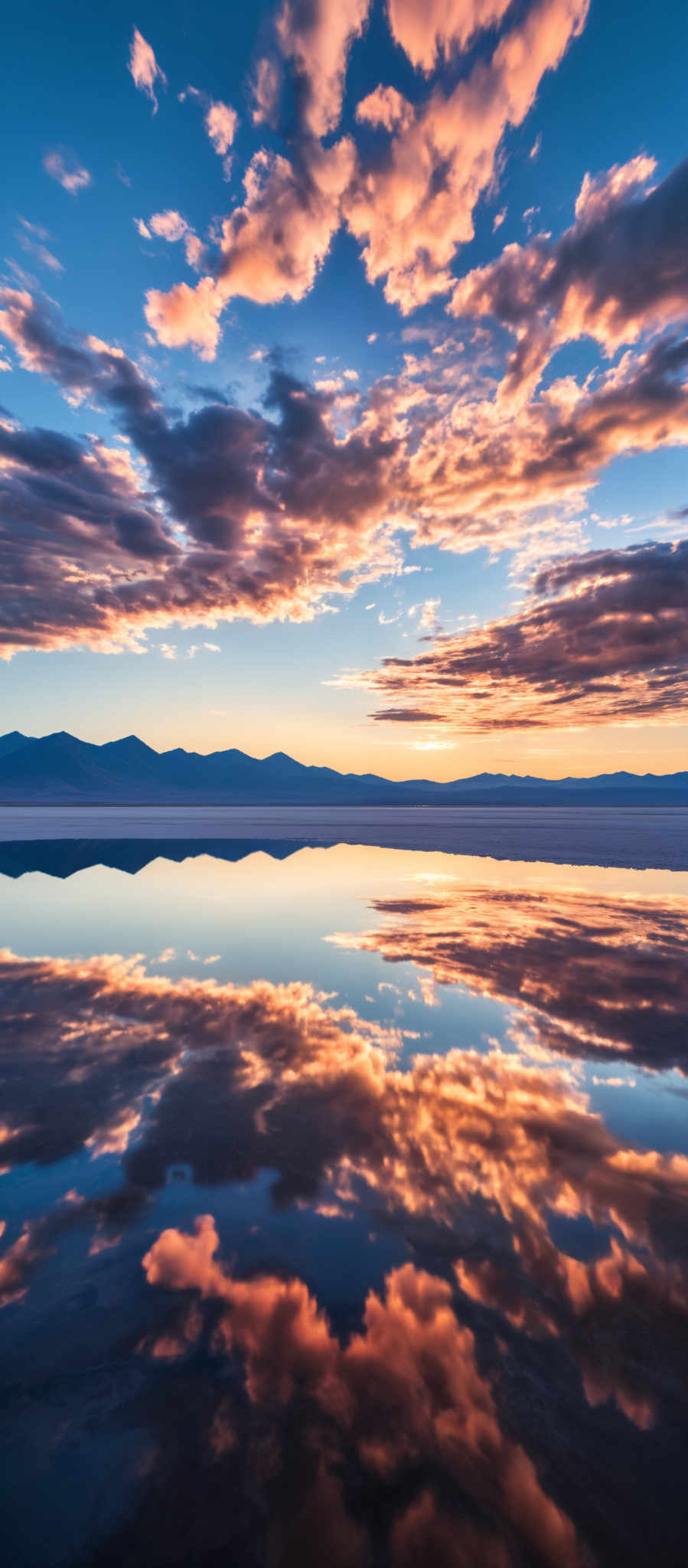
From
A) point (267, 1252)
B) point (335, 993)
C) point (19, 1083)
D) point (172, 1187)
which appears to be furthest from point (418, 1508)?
point (335, 993)

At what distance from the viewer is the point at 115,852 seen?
1182 inches

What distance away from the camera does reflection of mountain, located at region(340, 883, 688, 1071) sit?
777 centimetres

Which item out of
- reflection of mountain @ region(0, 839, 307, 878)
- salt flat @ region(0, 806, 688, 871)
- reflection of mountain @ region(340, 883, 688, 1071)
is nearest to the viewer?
reflection of mountain @ region(340, 883, 688, 1071)

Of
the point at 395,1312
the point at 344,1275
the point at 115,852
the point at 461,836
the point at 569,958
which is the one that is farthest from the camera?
the point at 461,836

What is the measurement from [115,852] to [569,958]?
25.0 metres

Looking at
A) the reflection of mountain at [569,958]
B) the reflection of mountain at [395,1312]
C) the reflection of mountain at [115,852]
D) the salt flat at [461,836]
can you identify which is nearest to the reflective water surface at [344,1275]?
the reflection of mountain at [395,1312]

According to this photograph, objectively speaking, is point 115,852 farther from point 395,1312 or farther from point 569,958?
point 395,1312

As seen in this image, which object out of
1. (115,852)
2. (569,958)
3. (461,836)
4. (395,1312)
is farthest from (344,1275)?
(461,836)

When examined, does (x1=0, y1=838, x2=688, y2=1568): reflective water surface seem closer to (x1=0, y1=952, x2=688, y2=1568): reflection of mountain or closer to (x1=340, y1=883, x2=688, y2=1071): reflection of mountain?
(x1=0, y1=952, x2=688, y2=1568): reflection of mountain

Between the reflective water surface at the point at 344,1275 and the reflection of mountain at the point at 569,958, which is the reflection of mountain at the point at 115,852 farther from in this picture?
the reflective water surface at the point at 344,1275

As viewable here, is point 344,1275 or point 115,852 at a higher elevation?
point 344,1275

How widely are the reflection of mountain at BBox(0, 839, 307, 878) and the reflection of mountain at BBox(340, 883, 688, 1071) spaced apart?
13132 millimetres

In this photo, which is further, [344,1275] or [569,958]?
[569,958]

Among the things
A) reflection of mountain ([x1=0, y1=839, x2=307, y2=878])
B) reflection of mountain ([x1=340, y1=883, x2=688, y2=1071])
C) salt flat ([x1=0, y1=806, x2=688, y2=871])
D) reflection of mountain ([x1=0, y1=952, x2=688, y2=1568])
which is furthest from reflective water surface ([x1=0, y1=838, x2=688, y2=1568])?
salt flat ([x1=0, y1=806, x2=688, y2=871])
